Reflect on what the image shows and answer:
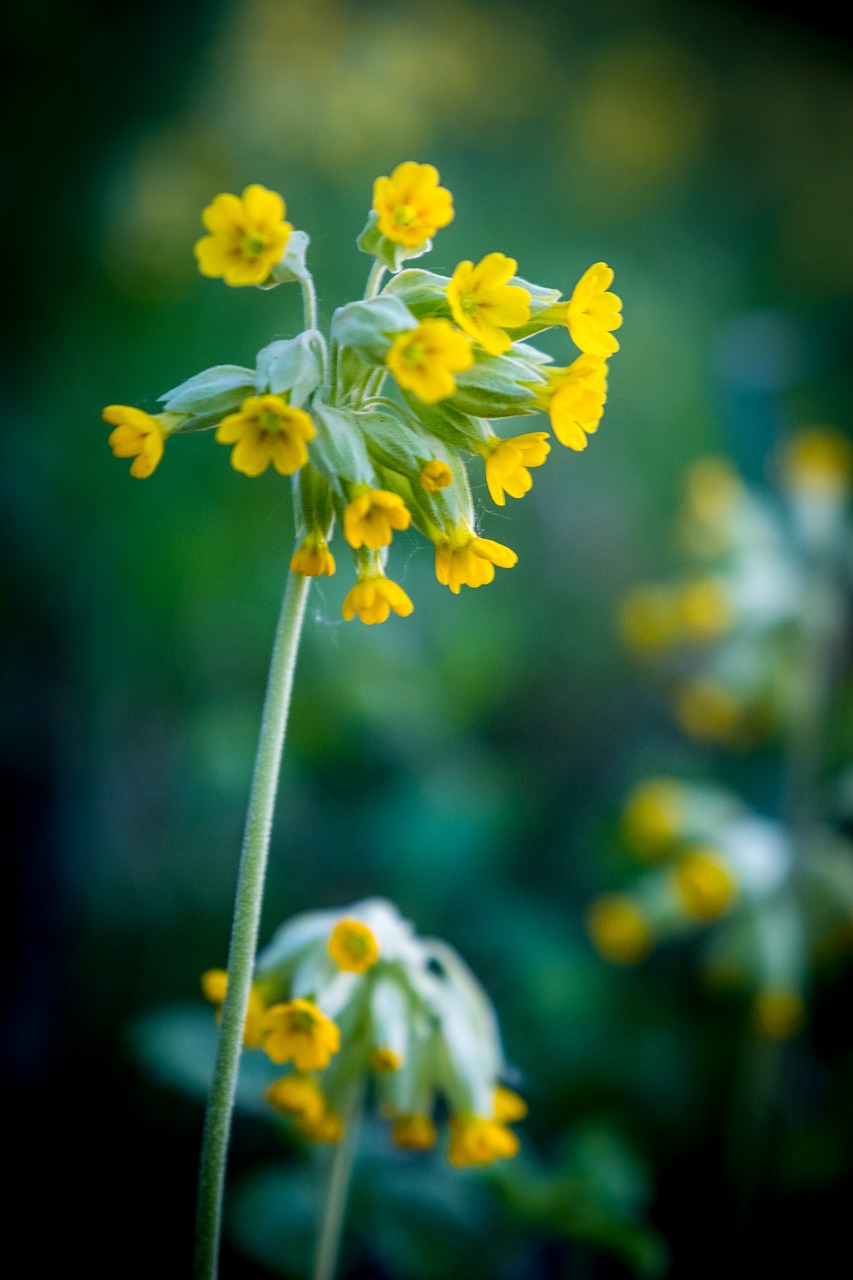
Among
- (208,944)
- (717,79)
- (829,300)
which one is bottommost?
(208,944)

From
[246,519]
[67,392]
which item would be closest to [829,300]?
[246,519]

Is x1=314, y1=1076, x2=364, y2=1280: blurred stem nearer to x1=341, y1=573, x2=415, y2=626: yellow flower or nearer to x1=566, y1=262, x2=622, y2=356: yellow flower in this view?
x1=341, y1=573, x2=415, y2=626: yellow flower

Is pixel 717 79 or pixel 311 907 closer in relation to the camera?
pixel 311 907

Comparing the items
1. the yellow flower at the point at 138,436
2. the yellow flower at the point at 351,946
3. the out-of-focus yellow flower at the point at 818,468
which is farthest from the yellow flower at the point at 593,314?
the out-of-focus yellow flower at the point at 818,468

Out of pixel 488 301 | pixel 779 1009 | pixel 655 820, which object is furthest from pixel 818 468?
pixel 488 301

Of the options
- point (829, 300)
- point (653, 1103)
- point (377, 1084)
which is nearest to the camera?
point (377, 1084)

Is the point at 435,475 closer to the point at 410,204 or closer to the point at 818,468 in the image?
the point at 410,204

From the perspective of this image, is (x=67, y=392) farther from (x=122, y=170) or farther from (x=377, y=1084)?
(x=377, y=1084)
